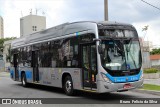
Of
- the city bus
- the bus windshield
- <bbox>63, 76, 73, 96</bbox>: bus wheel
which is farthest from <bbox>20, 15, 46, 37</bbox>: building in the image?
the bus windshield

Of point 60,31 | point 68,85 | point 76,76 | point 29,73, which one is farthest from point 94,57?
point 29,73

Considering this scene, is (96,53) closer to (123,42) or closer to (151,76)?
(123,42)

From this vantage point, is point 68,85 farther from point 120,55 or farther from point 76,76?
point 120,55

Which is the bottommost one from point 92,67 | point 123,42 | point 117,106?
point 117,106

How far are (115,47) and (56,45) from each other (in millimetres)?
4618

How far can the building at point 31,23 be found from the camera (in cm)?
10924

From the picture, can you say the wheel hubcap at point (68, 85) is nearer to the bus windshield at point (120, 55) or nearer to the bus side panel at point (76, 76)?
the bus side panel at point (76, 76)

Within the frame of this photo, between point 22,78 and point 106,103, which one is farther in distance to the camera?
point 22,78

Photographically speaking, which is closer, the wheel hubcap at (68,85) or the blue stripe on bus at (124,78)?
the blue stripe on bus at (124,78)

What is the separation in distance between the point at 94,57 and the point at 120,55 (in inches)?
43.4

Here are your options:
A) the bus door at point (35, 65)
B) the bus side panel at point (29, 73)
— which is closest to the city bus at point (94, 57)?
the bus door at point (35, 65)

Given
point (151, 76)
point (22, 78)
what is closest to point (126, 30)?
point (22, 78)

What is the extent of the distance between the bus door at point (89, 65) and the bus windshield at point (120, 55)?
0.55 metres

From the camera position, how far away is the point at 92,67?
47.7 ft
